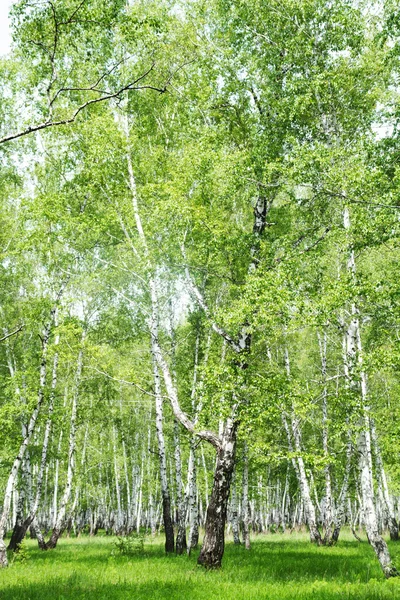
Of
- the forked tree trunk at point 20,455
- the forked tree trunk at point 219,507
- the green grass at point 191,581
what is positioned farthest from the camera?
the forked tree trunk at point 20,455

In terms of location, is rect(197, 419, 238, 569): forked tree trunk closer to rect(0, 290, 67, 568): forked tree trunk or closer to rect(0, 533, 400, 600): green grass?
rect(0, 533, 400, 600): green grass

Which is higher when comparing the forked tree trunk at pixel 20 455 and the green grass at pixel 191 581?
the forked tree trunk at pixel 20 455

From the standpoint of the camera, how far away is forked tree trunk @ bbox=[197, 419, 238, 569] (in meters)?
10.9

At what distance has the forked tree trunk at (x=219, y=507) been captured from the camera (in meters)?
10.9

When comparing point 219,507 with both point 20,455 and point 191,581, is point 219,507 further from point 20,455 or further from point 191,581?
point 20,455

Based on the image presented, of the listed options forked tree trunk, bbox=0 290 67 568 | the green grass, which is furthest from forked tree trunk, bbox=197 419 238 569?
forked tree trunk, bbox=0 290 67 568

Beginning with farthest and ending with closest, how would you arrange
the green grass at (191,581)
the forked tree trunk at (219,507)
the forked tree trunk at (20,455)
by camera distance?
the forked tree trunk at (20,455), the forked tree trunk at (219,507), the green grass at (191,581)

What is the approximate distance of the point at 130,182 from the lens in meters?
16.0

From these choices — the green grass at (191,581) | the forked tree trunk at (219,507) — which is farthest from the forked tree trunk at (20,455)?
the forked tree trunk at (219,507)

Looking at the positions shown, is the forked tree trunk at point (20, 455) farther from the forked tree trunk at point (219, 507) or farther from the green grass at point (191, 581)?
the forked tree trunk at point (219, 507)

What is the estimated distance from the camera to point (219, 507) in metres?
11.1

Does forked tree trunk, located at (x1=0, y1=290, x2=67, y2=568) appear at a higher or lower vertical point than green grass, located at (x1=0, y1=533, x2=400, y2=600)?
higher

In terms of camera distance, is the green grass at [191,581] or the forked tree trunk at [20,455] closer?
the green grass at [191,581]

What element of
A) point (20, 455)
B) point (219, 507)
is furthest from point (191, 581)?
point (20, 455)
